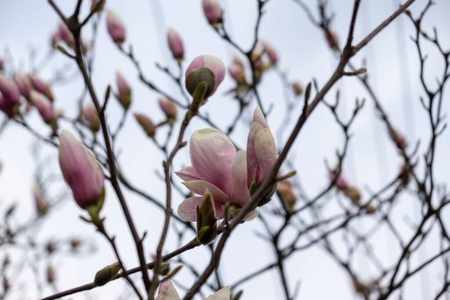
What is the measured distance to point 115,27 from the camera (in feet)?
4.92

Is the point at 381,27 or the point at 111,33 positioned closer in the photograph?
the point at 381,27

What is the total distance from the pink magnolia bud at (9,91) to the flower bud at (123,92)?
31 centimetres

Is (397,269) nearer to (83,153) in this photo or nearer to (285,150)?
(285,150)

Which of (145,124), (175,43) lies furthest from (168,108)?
(175,43)

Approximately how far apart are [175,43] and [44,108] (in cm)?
44

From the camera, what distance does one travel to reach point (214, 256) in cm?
50

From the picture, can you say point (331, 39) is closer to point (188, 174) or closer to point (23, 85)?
point (23, 85)

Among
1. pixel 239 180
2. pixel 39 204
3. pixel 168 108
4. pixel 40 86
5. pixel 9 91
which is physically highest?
pixel 39 204

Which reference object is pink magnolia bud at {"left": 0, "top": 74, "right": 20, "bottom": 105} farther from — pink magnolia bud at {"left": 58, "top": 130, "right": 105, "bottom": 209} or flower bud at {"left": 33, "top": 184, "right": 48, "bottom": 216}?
flower bud at {"left": 33, "top": 184, "right": 48, "bottom": 216}

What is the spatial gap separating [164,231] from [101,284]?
0.34ft

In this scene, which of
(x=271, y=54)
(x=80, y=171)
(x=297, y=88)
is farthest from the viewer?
(x=297, y=88)

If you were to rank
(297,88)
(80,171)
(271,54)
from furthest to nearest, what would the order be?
(297,88), (271,54), (80,171)

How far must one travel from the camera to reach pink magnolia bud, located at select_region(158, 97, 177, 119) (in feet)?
4.81

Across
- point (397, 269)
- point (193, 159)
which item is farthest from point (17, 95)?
point (397, 269)
